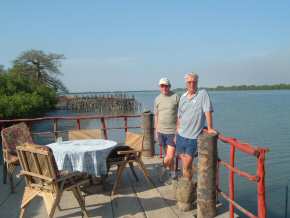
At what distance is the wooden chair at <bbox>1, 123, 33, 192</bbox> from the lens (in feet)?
19.6

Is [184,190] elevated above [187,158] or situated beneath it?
situated beneath

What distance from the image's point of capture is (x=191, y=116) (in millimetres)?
4926

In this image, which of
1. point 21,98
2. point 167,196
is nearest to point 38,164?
point 167,196

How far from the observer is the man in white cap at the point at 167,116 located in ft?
19.5

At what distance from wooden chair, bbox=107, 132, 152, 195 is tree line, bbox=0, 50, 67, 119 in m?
32.9

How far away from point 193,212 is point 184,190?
0.33 metres

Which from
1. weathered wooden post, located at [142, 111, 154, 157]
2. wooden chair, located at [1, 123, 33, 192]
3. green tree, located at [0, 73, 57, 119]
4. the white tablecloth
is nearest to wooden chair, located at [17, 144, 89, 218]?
the white tablecloth

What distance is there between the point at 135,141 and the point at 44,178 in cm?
219

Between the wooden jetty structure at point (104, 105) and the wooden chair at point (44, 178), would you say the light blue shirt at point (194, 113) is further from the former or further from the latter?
the wooden jetty structure at point (104, 105)

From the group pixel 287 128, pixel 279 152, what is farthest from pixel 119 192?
pixel 287 128

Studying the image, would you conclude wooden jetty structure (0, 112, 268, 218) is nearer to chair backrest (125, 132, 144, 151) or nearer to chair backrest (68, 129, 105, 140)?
chair backrest (125, 132, 144, 151)

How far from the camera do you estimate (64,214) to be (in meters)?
4.99

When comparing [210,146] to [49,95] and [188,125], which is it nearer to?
[188,125]

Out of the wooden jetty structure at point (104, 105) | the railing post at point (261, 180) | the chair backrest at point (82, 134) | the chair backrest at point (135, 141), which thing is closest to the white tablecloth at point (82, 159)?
the chair backrest at point (135, 141)
